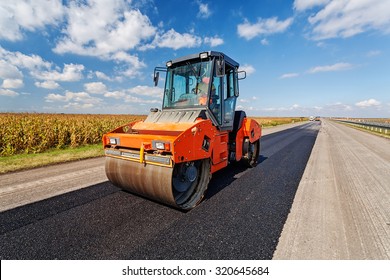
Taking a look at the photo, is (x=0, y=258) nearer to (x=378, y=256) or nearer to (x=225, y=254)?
(x=225, y=254)

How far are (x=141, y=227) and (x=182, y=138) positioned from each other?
1477 mm

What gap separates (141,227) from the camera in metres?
3.10

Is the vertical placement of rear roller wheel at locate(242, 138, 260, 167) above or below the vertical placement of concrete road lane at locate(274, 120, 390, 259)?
above

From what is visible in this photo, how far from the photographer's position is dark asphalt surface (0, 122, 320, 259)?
2.56m

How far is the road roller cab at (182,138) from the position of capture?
3475 millimetres

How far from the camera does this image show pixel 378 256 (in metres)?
2.53

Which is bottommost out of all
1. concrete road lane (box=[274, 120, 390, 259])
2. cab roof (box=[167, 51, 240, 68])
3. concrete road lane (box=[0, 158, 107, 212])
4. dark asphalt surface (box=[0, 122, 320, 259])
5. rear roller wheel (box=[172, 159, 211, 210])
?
concrete road lane (box=[274, 120, 390, 259])

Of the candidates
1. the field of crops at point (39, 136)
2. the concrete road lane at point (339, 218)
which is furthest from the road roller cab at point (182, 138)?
the field of crops at point (39, 136)

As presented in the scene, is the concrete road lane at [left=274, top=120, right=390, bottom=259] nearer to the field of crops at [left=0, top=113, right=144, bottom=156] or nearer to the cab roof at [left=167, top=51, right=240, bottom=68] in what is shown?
the cab roof at [left=167, top=51, right=240, bottom=68]

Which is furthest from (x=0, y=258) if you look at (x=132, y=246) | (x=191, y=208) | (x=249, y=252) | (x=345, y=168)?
(x=345, y=168)

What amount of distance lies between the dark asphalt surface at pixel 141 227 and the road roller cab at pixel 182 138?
0.39 m

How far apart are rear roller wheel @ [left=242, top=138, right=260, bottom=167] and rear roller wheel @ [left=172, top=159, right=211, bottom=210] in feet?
7.57

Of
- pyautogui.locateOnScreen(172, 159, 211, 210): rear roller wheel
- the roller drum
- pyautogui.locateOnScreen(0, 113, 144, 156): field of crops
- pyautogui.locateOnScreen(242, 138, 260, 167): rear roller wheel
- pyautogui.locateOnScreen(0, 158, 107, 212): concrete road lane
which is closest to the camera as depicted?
the roller drum

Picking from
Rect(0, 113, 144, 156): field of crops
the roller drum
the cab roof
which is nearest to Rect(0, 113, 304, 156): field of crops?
Rect(0, 113, 144, 156): field of crops
